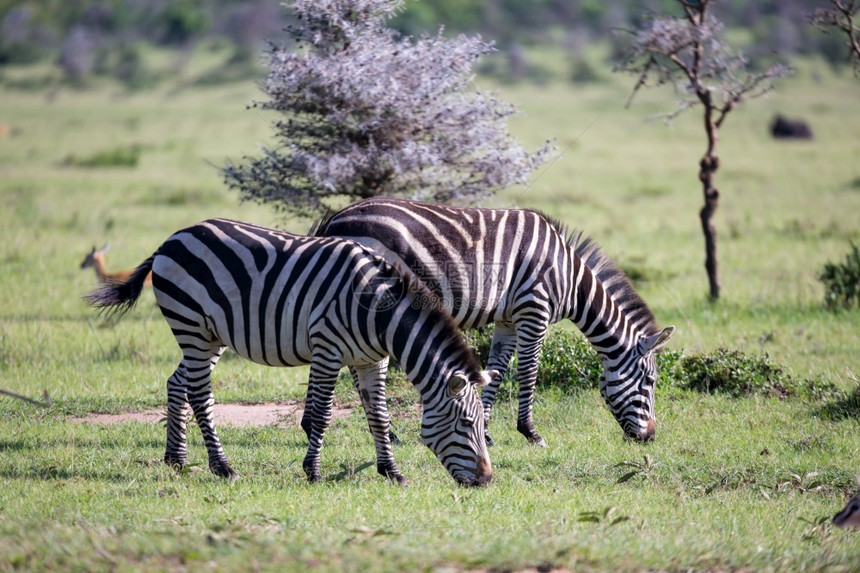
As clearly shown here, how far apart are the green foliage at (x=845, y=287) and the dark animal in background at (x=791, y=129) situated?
23.2 metres

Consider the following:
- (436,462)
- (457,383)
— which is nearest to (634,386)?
(436,462)

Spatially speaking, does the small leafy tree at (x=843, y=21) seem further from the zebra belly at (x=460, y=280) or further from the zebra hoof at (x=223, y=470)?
the zebra hoof at (x=223, y=470)

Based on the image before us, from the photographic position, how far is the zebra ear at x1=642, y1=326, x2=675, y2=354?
8039mm

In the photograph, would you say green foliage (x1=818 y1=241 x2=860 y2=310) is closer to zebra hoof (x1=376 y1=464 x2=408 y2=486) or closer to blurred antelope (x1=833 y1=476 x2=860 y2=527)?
blurred antelope (x1=833 y1=476 x2=860 y2=527)

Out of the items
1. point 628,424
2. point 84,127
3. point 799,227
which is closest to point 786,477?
point 628,424

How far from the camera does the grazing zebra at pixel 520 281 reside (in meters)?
8.08

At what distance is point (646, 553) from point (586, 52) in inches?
2341

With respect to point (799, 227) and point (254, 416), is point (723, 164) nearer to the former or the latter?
point (799, 227)

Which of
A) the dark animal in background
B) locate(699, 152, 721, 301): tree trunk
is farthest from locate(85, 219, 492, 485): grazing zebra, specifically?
the dark animal in background

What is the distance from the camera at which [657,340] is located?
8.13 m

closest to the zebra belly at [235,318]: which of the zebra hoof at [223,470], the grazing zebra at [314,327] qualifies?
the grazing zebra at [314,327]

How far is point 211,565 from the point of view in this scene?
15.9 feet

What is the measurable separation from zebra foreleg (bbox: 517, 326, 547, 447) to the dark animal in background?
2912cm

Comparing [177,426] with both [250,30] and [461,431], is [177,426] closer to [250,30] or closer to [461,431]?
[461,431]
